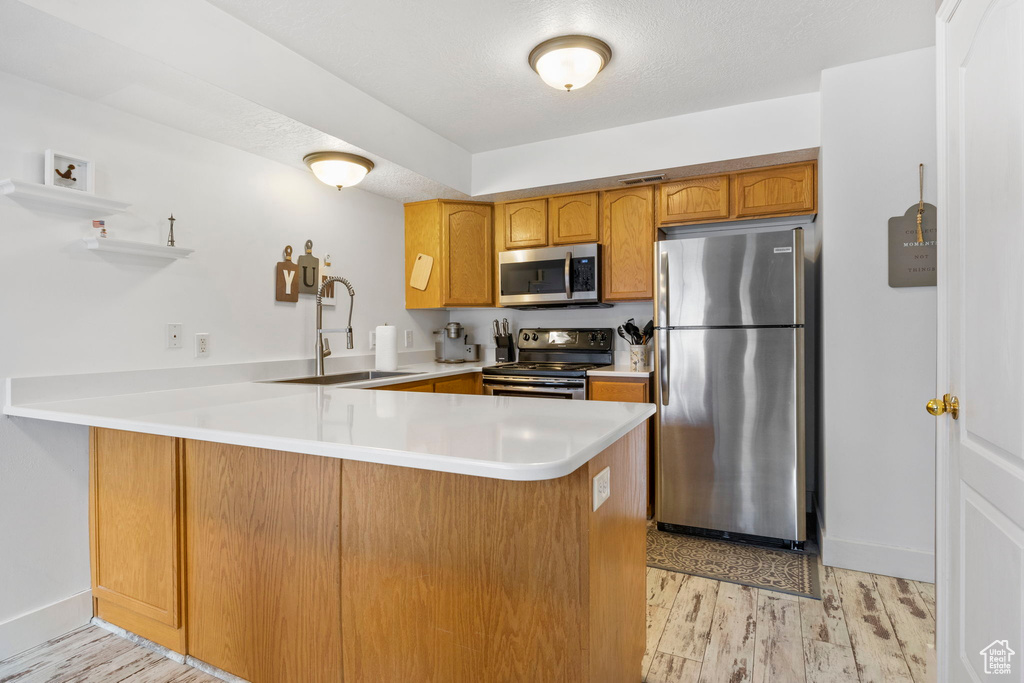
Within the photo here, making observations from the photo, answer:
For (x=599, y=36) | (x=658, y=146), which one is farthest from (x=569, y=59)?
(x=658, y=146)

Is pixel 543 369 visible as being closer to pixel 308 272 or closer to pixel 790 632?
pixel 308 272

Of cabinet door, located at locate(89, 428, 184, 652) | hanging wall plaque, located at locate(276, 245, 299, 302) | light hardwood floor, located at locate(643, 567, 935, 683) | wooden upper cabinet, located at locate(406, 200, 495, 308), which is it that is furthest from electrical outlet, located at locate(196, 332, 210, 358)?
light hardwood floor, located at locate(643, 567, 935, 683)

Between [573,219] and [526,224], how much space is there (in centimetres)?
36

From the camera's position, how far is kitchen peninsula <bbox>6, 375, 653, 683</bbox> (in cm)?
121

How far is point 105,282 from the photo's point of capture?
221cm

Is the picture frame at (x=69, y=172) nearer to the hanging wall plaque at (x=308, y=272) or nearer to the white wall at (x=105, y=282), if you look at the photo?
the white wall at (x=105, y=282)

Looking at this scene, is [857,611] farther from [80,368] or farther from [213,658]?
[80,368]

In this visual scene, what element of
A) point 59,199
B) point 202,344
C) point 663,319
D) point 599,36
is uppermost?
point 599,36

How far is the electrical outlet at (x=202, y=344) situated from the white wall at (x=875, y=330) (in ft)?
9.91

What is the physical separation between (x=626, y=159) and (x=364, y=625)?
2.86 meters

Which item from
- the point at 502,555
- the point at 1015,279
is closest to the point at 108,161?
the point at 502,555

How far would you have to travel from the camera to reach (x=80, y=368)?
2121mm

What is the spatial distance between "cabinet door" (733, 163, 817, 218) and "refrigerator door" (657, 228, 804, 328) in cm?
29

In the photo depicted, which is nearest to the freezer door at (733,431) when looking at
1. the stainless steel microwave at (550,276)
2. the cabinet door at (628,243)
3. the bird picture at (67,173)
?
the cabinet door at (628,243)
